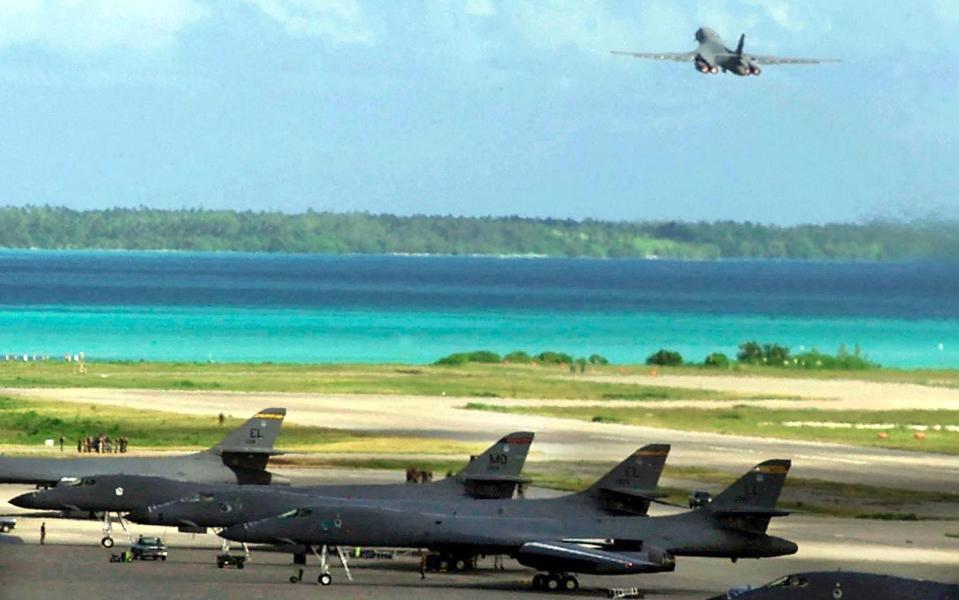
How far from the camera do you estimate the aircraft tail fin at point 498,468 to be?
7938 centimetres

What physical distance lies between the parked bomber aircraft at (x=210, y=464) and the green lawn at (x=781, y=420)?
48260mm

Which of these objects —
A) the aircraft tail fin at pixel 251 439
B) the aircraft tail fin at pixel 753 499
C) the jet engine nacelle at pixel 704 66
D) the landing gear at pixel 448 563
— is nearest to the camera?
the aircraft tail fin at pixel 753 499

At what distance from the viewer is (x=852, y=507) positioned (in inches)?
3720

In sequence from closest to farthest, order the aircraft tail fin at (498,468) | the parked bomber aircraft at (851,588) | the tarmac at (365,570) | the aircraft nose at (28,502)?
the parked bomber aircraft at (851,588), the tarmac at (365,570), the aircraft tail fin at (498,468), the aircraft nose at (28,502)

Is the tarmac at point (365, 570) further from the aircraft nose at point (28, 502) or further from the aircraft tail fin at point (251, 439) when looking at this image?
the aircraft tail fin at point (251, 439)

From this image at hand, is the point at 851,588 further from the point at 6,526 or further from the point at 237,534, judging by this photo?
the point at 6,526

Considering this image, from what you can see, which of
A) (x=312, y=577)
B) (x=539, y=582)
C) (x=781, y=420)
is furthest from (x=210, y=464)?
(x=781, y=420)

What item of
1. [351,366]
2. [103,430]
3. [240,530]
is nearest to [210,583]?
[240,530]

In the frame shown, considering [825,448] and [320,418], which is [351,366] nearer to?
[320,418]

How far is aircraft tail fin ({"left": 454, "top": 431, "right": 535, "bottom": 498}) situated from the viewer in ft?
260

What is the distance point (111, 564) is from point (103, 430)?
4967 cm

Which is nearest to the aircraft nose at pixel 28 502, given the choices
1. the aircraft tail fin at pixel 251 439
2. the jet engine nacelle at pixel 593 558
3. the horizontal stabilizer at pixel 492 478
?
the aircraft tail fin at pixel 251 439

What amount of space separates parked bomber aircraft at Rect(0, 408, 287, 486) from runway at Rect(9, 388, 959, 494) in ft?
93.5

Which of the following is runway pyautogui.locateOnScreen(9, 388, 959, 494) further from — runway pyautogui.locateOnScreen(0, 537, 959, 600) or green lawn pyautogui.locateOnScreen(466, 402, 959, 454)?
runway pyautogui.locateOnScreen(0, 537, 959, 600)
